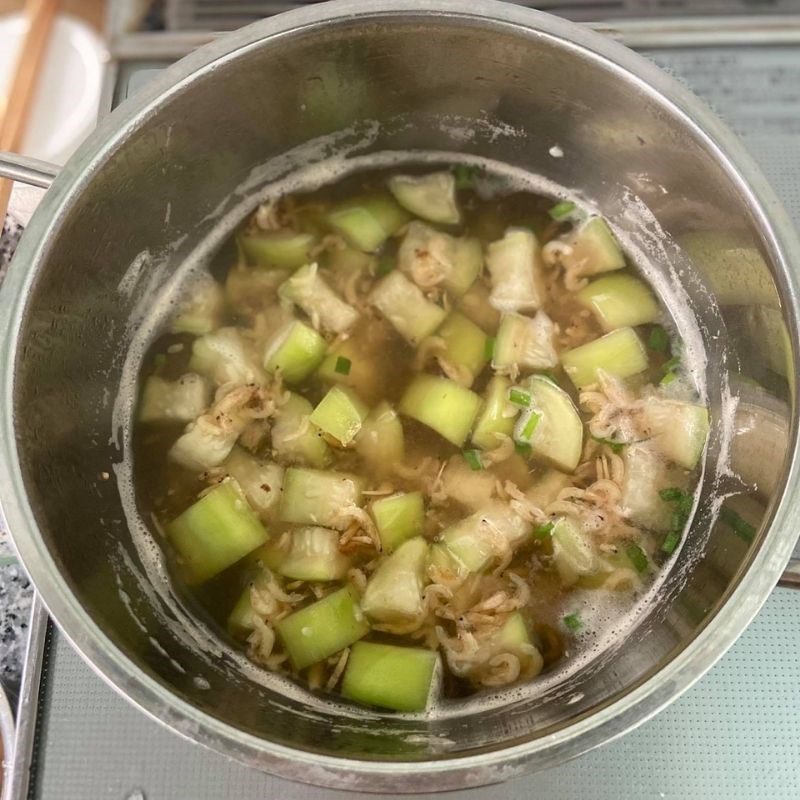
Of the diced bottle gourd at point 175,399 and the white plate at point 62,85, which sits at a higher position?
the white plate at point 62,85

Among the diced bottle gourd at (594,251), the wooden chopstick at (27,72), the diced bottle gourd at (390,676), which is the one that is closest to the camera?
the diced bottle gourd at (390,676)

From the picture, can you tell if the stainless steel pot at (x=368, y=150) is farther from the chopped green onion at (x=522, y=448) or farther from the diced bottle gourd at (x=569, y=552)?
the chopped green onion at (x=522, y=448)

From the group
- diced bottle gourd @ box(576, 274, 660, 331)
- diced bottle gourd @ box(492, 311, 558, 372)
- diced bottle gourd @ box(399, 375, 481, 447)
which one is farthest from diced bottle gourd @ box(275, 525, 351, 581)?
diced bottle gourd @ box(576, 274, 660, 331)

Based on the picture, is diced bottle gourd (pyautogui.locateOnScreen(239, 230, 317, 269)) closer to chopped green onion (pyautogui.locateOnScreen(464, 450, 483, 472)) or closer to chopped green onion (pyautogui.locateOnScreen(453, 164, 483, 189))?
chopped green onion (pyautogui.locateOnScreen(453, 164, 483, 189))

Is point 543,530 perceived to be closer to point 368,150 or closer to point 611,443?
point 611,443

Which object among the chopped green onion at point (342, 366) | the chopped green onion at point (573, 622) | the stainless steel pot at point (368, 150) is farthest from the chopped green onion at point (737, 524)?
the chopped green onion at point (342, 366)

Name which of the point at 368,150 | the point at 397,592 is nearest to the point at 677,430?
the point at 397,592

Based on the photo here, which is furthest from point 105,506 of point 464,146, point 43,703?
point 464,146

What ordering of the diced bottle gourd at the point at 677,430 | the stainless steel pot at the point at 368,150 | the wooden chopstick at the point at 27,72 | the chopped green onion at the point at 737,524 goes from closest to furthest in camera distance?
1. the stainless steel pot at the point at 368,150
2. the chopped green onion at the point at 737,524
3. the diced bottle gourd at the point at 677,430
4. the wooden chopstick at the point at 27,72
